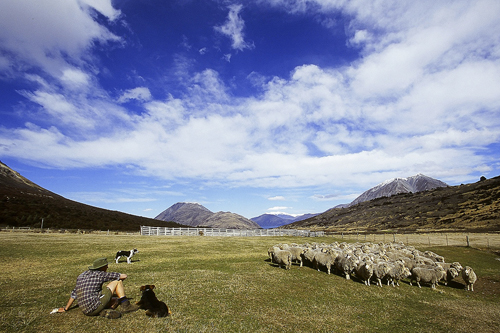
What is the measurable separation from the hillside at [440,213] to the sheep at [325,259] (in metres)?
65.6

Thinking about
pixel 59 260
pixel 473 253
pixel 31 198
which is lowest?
pixel 473 253

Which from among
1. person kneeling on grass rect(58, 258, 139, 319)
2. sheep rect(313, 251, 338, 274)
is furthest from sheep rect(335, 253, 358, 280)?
person kneeling on grass rect(58, 258, 139, 319)

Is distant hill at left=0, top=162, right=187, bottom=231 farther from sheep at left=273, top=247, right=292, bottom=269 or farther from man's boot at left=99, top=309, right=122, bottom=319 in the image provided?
man's boot at left=99, top=309, right=122, bottom=319

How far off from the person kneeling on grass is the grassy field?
24 cm

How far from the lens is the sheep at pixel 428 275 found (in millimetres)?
14609

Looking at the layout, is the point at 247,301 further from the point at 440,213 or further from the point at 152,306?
the point at 440,213

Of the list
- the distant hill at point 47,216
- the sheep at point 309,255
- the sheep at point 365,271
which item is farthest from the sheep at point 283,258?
the distant hill at point 47,216

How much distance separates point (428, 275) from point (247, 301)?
1200 cm

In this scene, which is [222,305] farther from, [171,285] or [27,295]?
[27,295]

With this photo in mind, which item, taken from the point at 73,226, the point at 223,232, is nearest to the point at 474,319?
the point at 223,232

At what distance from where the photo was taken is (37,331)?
21.0ft

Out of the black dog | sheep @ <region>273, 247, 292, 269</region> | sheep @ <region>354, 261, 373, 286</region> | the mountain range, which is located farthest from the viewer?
the mountain range

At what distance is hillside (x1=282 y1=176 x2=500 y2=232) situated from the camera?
71.9 metres

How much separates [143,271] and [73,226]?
75.2 meters
